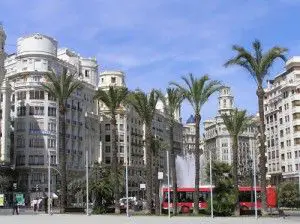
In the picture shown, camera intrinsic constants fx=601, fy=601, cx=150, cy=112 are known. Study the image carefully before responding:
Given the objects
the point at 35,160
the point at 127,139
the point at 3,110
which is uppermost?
the point at 3,110

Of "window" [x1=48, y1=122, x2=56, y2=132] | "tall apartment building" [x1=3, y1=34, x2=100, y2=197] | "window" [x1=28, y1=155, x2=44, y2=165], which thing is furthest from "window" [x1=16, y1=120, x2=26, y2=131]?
"window" [x1=28, y1=155, x2=44, y2=165]

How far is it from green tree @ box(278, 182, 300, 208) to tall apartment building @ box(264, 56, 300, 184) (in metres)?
30.0

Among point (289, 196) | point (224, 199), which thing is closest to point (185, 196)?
point (224, 199)

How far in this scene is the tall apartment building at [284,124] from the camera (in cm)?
12350

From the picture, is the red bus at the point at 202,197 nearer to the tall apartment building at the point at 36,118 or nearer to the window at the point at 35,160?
the window at the point at 35,160

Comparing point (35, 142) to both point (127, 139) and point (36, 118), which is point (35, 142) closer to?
point (36, 118)

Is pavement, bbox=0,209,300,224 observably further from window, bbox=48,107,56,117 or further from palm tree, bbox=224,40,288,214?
window, bbox=48,107,56,117

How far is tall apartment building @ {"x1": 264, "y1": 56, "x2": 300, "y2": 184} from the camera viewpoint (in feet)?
405

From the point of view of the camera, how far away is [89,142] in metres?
134

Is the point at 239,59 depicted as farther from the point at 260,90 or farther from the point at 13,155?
the point at 13,155

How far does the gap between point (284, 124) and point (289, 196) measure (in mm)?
43648

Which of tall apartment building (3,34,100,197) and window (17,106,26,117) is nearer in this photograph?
tall apartment building (3,34,100,197)

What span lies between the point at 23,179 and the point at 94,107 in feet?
102

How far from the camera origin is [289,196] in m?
87.8
